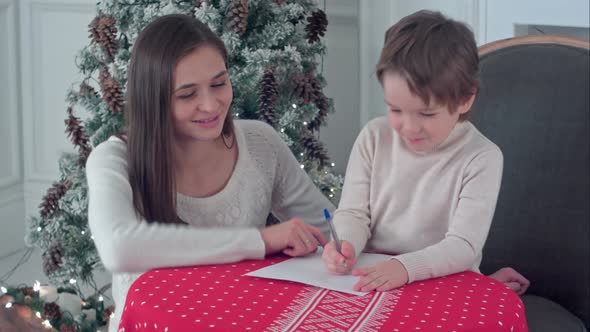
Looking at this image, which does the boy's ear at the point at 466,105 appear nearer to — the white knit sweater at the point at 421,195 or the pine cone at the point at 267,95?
the white knit sweater at the point at 421,195

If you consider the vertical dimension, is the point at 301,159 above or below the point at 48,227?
above

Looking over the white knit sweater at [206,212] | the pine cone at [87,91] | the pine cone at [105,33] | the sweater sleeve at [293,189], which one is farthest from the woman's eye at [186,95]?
the pine cone at [87,91]

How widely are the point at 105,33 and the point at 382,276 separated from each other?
1.40 m

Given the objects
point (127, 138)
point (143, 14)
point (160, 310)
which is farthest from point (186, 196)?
point (143, 14)

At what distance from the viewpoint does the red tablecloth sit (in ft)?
3.85

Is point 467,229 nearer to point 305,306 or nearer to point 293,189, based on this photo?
point 305,306

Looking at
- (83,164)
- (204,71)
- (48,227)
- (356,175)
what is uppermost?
(204,71)

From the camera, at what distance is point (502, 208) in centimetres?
176

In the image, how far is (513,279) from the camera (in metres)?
1.66

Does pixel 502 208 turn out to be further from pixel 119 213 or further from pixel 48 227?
pixel 48 227

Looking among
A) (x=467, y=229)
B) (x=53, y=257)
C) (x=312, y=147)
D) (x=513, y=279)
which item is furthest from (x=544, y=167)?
(x=53, y=257)

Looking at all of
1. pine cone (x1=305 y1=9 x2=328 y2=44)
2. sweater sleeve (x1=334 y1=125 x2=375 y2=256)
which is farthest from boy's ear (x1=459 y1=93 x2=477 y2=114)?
pine cone (x1=305 y1=9 x2=328 y2=44)

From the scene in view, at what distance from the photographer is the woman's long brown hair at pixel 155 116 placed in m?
1.64

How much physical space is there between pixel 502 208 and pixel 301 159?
2.45ft
